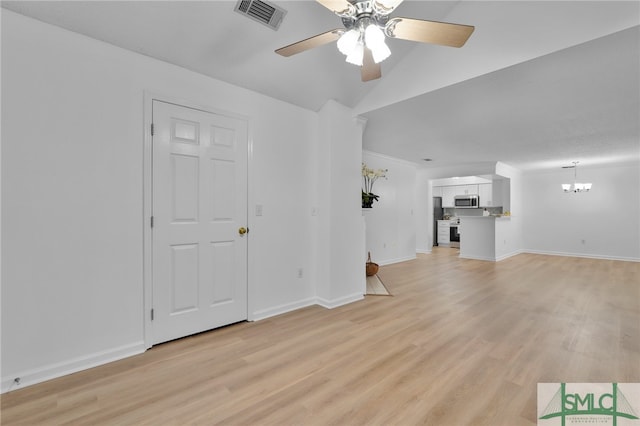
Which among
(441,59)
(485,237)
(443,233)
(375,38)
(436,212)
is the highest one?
(441,59)

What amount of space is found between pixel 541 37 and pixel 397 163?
4416 mm

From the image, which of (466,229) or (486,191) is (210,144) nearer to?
(466,229)

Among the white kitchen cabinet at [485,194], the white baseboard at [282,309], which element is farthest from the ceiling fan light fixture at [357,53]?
the white kitchen cabinet at [485,194]

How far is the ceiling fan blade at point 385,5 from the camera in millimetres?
1408

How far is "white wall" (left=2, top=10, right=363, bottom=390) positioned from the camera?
184 centimetres

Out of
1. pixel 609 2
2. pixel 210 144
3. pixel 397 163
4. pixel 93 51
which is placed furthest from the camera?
pixel 397 163

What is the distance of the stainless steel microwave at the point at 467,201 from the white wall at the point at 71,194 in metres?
8.63

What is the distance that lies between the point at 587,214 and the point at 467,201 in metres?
2.81

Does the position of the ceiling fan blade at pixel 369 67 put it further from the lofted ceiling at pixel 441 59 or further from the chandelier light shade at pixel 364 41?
the lofted ceiling at pixel 441 59

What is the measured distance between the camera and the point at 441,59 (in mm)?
2791

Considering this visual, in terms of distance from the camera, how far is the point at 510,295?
154 inches

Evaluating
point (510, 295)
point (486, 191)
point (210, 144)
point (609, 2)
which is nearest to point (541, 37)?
point (609, 2)

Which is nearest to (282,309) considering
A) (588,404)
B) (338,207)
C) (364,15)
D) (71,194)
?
(338,207)

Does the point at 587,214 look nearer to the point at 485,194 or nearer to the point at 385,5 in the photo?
the point at 485,194
